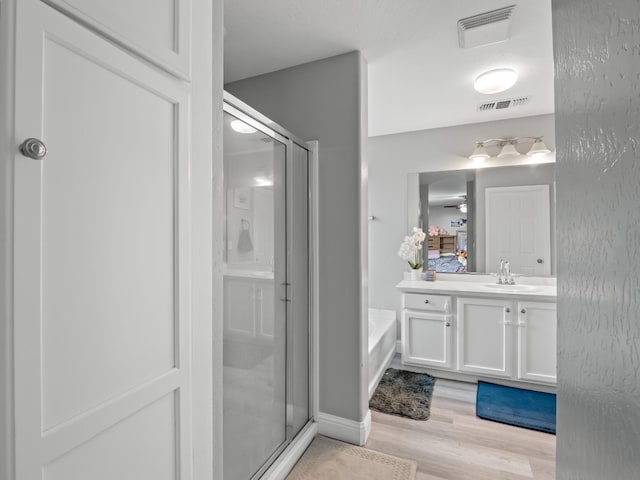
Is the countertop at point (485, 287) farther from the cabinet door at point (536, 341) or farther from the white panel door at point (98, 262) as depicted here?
the white panel door at point (98, 262)

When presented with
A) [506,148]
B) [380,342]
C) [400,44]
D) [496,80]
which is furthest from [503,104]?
[380,342]

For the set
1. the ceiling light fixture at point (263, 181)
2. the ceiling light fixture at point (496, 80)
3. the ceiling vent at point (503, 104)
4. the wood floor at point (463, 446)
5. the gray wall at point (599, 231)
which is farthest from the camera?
the ceiling vent at point (503, 104)

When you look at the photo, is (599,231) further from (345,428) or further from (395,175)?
(395,175)

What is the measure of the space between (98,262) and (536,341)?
10.2ft

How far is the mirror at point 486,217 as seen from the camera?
3082 millimetres

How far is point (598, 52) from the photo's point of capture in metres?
0.39

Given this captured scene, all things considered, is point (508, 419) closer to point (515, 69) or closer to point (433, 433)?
point (433, 433)

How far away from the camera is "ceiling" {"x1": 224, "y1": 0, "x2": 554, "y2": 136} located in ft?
5.49

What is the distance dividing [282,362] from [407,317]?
160 centimetres

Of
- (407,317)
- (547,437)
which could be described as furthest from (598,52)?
(407,317)

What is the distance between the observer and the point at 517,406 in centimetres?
246

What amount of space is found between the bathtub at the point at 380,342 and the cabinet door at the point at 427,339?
0.18 m

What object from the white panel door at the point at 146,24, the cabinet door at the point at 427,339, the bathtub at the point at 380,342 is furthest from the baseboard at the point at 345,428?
the white panel door at the point at 146,24

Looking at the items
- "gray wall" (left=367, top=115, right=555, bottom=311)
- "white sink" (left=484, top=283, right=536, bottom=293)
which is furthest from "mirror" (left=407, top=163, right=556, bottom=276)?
"white sink" (left=484, top=283, right=536, bottom=293)
